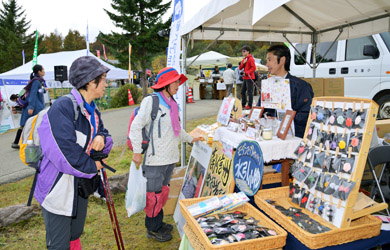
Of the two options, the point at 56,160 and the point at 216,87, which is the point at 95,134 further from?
the point at 216,87

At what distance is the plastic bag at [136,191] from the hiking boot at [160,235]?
0.42m

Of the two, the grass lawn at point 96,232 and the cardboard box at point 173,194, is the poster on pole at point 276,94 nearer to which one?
the cardboard box at point 173,194

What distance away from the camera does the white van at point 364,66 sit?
593cm

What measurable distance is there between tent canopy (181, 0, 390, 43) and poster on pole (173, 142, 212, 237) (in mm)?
1738

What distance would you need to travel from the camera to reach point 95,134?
2070mm

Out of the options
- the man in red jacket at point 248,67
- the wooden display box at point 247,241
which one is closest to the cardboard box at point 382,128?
the wooden display box at point 247,241

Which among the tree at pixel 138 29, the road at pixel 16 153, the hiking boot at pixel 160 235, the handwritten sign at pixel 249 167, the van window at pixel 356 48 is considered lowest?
the hiking boot at pixel 160 235

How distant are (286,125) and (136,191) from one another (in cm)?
173

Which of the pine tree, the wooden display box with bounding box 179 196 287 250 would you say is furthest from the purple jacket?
the pine tree

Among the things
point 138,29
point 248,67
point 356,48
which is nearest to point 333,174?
point 356,48

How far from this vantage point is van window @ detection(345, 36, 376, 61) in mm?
6295

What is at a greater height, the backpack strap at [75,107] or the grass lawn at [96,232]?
the backpack strap at [75,107]

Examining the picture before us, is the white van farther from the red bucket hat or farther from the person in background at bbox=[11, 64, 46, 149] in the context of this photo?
the person in background at bbox=[11, 64, 46, 149]

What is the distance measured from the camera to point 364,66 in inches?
249
